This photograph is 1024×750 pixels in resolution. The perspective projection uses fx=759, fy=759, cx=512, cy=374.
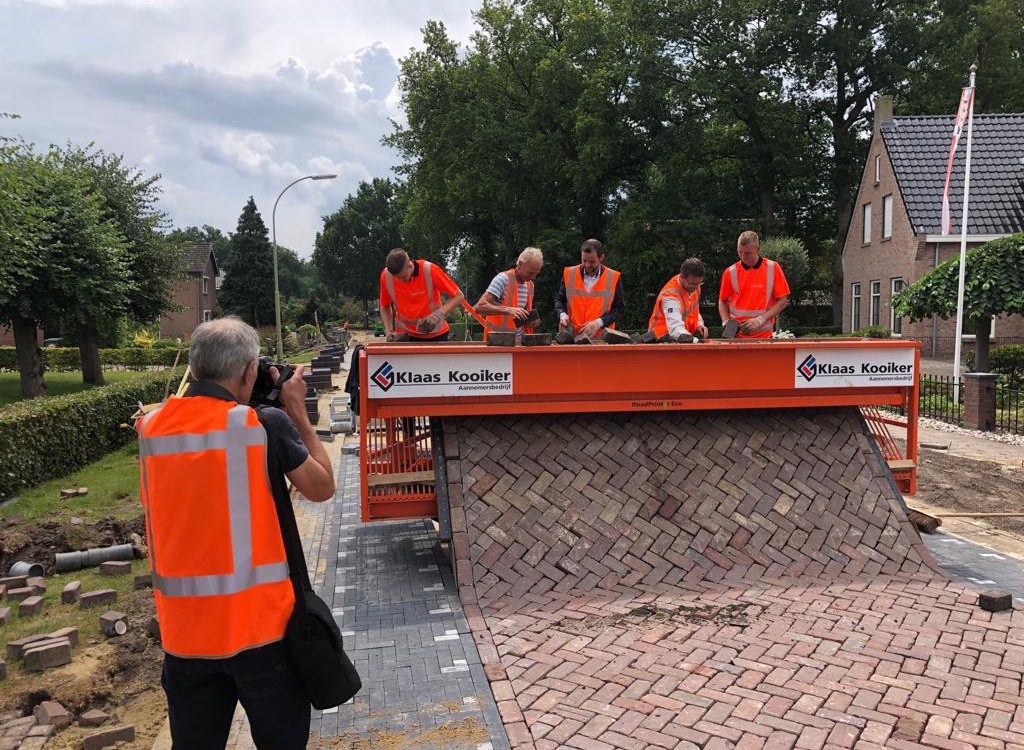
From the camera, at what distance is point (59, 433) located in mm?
11320

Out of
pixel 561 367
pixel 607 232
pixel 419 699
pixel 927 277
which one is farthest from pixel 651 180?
pixel 419 699

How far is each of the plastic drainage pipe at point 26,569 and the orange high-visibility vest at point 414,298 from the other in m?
3.88

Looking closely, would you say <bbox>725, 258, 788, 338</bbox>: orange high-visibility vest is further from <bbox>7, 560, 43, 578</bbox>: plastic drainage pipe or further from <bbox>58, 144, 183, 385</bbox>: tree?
<bbox>58, 144, 183, 385</bbox>: tree

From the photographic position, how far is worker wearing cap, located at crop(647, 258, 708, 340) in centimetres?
710

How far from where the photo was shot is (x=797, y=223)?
4381 centimetres

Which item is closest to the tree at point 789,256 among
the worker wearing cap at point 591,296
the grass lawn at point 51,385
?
the grass lawn at point 51,385

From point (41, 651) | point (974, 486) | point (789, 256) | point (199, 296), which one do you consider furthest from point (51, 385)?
point (199, 296)

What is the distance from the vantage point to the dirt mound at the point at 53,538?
7234 millimetres

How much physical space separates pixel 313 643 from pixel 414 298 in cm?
515

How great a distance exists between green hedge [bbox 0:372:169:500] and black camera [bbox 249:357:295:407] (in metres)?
9.05

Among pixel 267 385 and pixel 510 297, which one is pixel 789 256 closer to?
pixel 510 297

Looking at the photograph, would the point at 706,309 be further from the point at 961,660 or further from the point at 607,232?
the point at 961,660

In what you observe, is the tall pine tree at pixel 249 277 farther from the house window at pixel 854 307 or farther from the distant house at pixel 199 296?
the house window at pixel 854 307

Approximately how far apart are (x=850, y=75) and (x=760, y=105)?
539 centimetres
